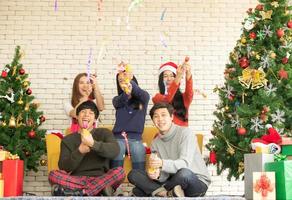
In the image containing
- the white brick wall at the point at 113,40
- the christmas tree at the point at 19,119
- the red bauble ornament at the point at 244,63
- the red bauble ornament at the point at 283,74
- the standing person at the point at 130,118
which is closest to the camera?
the red bauble ornament at the point at 283,74

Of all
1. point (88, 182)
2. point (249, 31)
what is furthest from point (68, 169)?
point (249, 31)

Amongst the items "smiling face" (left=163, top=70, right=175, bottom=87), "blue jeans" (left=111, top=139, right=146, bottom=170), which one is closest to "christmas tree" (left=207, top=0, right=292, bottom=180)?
"smiling face" (left=163, top=70, right=175, bottom=87)

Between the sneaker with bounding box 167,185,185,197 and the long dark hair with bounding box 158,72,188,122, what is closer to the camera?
the sneaker with bounding box 167,185,185,197

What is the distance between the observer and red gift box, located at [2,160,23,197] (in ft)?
14.4

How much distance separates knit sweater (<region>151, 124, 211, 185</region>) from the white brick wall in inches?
80.5

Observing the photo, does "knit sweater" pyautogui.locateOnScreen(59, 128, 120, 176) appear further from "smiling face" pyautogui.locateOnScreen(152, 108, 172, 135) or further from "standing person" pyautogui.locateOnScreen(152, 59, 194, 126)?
"standing person" pyautogui.locateOnScreen(152, 59, 194, 126)

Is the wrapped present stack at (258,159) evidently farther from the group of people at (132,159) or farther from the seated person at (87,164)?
the seated person at (87,164)

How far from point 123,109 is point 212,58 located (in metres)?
1.77

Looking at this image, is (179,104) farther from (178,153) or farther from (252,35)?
(178,153)

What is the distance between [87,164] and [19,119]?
1.56 metres

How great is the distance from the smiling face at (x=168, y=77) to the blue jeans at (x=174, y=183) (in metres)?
1.32

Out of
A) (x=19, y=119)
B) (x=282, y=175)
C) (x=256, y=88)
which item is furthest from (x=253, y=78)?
(x=19, y=119)

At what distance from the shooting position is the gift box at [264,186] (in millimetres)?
3830

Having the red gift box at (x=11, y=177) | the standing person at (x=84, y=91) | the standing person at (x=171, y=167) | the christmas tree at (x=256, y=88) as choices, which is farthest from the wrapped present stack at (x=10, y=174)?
the christmas tree at (x=256, y=88)
